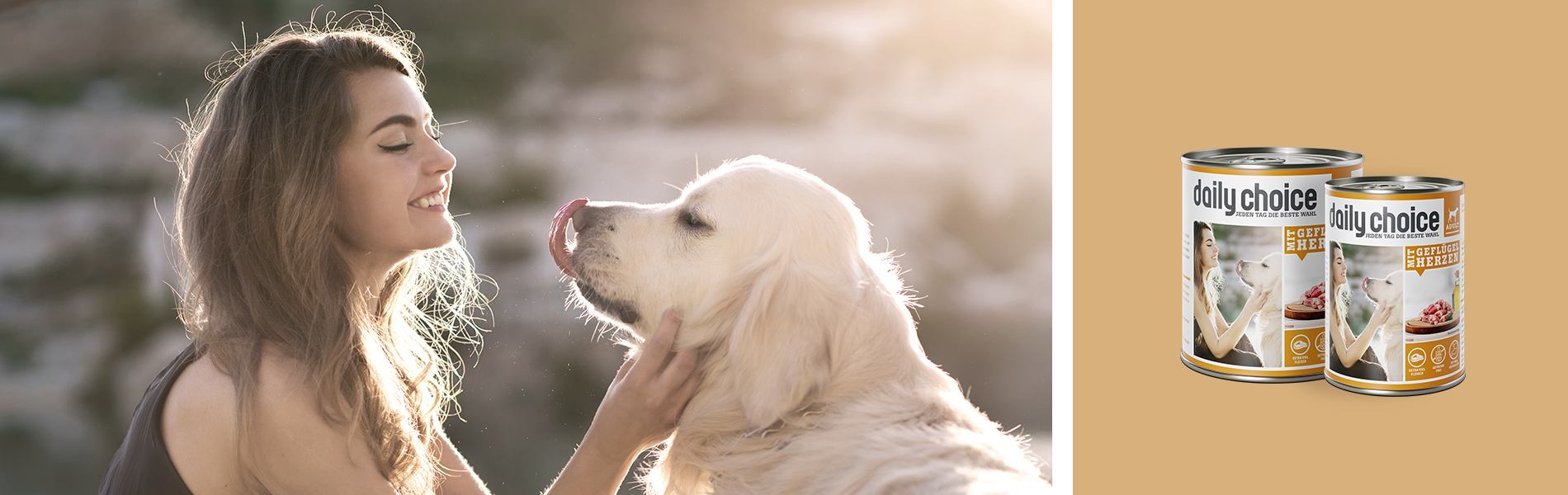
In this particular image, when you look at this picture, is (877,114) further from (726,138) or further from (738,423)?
(738,423)

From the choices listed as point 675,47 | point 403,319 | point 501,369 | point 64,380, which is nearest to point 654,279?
point 403,319

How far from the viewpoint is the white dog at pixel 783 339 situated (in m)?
0.80

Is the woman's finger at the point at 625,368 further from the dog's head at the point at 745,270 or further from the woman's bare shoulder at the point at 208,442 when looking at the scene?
the woman's bare shoulder at the point at 208,442

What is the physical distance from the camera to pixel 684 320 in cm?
93

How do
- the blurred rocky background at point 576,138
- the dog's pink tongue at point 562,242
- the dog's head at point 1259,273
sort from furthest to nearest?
1. the blurred rocky background at point 576,138
2. the dog's pink tongue at point 562,242
3. the dog's head at point 1259,273

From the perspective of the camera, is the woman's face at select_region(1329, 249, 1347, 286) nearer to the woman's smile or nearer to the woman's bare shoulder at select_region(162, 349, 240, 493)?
the woman's smile

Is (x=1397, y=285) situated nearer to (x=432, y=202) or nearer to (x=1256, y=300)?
(x=1256, y=300)

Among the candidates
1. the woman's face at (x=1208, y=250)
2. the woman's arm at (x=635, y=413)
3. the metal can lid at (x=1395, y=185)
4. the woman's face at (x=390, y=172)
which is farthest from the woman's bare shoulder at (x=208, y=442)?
the metal can lid at (x=1395, y=185)

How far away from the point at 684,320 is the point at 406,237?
1.26 feet

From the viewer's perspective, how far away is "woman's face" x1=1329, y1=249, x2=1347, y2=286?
0.83 metres

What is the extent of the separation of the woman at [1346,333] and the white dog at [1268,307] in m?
0.05

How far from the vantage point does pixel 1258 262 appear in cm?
89

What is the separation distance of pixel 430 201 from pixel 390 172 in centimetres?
6

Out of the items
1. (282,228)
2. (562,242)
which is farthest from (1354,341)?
(282,228)
